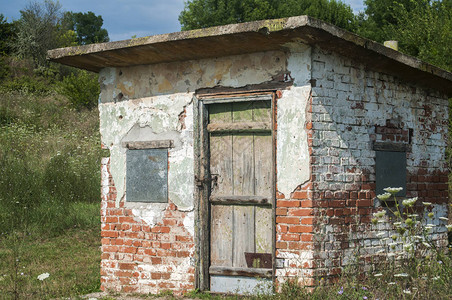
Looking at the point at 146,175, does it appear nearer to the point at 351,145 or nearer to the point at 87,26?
the point at 351,145

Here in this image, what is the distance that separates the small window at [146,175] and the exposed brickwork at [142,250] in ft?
0.67

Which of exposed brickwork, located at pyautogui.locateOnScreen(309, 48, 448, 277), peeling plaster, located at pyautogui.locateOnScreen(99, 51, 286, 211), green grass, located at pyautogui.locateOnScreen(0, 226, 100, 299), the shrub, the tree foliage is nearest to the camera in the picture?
exposed brickwork, located at pyautogui.locateOnScreen(309, 48, 448, 277)

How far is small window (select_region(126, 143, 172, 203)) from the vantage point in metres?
6.18

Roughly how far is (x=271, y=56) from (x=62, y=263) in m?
5.30

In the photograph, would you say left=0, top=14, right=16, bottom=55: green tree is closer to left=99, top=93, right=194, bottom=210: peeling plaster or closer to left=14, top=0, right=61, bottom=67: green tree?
left=14, top=0, right=61, bottom=67: green tree

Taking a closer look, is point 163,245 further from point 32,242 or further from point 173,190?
point 32,242

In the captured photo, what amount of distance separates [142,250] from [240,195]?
1.45 meters

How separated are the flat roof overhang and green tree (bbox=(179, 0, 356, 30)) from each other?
21.2m

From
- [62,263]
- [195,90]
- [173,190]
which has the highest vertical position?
[195,90]

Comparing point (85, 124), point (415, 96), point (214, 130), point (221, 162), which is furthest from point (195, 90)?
point (85, 124)

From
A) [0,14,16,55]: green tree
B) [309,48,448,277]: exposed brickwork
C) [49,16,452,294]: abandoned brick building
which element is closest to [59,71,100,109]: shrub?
[0,14,16,55]: green tree

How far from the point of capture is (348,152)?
5641 millimetres

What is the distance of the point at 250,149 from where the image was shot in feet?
18.8

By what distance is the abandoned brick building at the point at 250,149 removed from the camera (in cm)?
532
